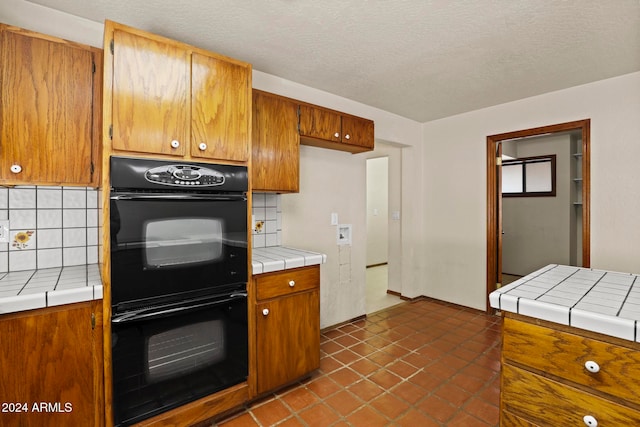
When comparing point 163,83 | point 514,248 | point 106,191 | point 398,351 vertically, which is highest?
point 163,83

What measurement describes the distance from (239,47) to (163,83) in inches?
34.2

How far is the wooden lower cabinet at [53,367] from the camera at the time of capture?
137 centimetres

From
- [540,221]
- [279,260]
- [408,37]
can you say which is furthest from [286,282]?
[540,221]

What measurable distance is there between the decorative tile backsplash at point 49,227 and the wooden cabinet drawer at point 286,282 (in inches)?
44.1

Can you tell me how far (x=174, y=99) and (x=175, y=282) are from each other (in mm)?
1052

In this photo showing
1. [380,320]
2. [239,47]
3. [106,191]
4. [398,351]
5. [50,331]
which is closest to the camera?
[50,331]

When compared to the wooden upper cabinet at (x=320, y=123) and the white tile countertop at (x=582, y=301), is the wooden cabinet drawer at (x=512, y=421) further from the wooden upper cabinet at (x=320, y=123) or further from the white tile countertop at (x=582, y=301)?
the wooden upper cabinet at (x=320, y=123)

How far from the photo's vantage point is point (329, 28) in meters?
2.08

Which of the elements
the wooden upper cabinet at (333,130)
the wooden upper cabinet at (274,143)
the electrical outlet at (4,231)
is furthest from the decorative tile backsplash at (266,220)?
the electrical outlet at (4,231)

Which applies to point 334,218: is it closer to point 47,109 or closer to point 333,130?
point 333,130

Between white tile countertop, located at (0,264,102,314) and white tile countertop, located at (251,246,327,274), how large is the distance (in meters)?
0.89

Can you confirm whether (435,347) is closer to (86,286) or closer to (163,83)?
(86,286)

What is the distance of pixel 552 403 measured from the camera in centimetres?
118

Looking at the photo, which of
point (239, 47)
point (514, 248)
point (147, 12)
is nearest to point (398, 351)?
point (239, 47)
